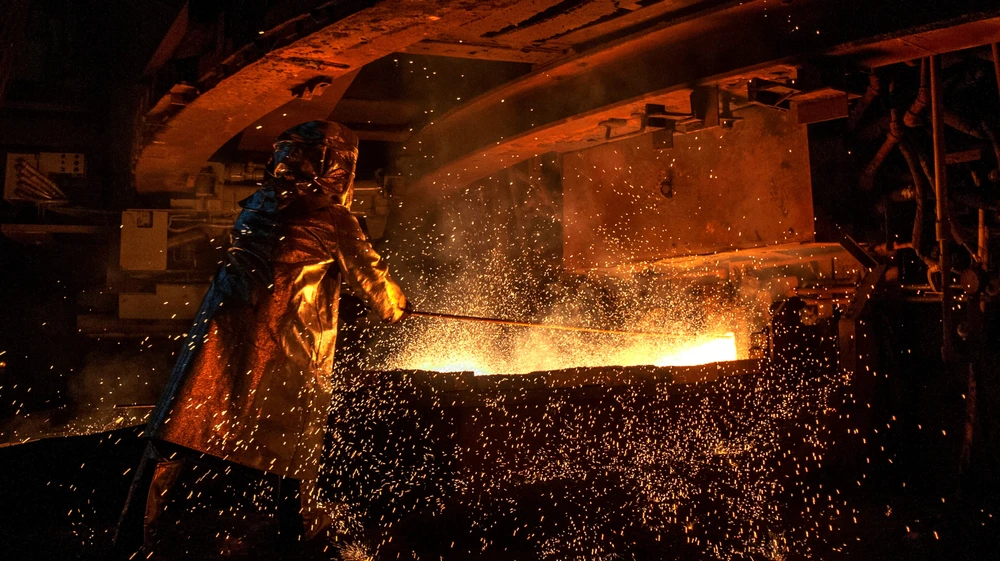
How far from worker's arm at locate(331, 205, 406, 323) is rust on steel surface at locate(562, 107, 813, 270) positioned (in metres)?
1.94

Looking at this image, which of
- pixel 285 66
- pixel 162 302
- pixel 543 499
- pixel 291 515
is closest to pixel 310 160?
pixel 285 66

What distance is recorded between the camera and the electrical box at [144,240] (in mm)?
5484

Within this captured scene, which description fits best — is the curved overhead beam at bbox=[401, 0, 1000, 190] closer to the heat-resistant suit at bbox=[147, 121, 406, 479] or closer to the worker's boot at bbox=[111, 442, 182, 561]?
the heat-resistant suit at bbox=[147, 121, 406, 479]

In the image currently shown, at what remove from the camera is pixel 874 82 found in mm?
3756

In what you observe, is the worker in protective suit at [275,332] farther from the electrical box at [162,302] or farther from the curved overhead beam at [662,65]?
the electrical box at [162,302]

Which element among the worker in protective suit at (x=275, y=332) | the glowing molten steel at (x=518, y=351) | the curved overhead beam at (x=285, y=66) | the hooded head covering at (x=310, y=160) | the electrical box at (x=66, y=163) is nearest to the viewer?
the curved overhead beam at (x=285, y=66)

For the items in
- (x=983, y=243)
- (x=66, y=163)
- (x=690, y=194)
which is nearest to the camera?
(x=983, y=243)

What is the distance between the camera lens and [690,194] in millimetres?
4488

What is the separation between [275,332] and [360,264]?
0.51 m

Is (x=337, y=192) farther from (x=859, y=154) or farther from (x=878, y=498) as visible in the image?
(x=878, y=498)

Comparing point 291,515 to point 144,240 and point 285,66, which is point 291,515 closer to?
point 285,66

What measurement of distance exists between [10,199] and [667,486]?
5.21m

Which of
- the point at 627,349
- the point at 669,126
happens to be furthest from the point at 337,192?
the point at 627,349

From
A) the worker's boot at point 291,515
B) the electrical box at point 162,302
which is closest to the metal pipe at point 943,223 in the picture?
the worker's boot at point 291,515
